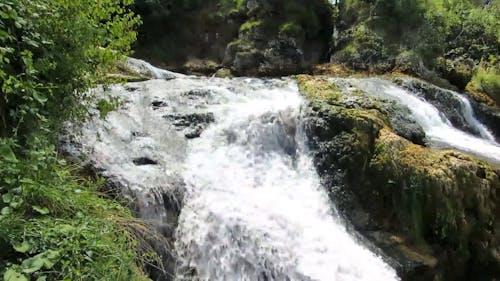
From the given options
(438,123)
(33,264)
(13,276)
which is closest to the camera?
(13,276)

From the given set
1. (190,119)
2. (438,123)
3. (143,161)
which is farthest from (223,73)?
(143,161)

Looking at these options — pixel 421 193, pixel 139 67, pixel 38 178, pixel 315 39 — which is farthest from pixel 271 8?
pixel 38 178

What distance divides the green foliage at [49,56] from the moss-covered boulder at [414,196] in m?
3.93

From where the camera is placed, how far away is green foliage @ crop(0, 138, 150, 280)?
2688 mm

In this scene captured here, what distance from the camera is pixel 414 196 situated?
6801 mm

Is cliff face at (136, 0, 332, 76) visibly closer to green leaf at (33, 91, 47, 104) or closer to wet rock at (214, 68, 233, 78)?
wet rock at (214, 68, 233, 78)

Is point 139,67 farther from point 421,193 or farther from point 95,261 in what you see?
point 95,261

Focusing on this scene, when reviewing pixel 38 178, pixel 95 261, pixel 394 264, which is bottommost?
pixel 394 264

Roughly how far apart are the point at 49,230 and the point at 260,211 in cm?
373

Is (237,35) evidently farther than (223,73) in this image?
Yes

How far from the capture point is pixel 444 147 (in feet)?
29.0

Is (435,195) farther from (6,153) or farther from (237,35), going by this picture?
(237,35)

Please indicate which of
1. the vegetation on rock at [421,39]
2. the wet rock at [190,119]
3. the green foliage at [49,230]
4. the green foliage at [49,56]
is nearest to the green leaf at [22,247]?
the green foliage at [49,230]

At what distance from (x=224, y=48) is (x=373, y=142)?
10836 mm
